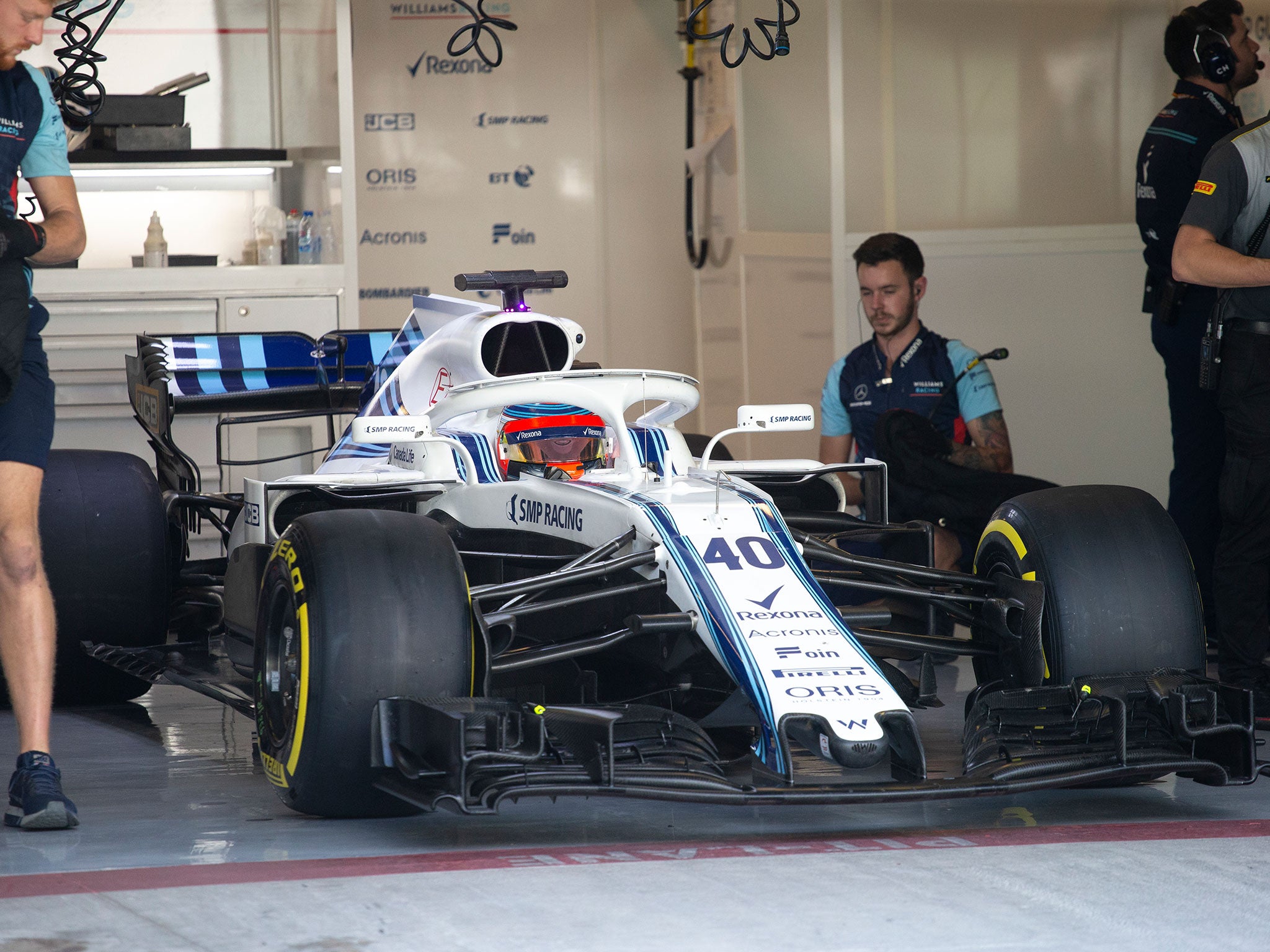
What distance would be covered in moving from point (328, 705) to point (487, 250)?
6.47 meters

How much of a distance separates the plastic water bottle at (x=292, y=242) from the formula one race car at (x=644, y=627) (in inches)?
128

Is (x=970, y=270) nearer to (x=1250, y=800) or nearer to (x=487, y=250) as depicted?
(x=487, y=250)

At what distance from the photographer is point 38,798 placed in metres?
3.14

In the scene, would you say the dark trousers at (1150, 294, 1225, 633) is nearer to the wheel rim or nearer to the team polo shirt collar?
the team polo shirt collar

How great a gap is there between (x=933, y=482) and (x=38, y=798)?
2.98m

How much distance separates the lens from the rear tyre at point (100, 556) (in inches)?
181

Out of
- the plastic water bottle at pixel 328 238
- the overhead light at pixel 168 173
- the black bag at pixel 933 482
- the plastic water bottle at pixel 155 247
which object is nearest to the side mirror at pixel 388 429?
the black bag at pixel 933 482

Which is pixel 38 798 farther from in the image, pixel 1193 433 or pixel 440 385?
pixel 1193 433

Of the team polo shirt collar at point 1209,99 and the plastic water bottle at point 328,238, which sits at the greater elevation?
the team polo shirt collar at point 1209,99

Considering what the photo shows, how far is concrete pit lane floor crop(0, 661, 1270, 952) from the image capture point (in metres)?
2.37

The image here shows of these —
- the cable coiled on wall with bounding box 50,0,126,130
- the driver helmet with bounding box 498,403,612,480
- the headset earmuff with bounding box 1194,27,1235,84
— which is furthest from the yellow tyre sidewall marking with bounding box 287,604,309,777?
the headset earmuff with bounding box 1194,27,1235,84

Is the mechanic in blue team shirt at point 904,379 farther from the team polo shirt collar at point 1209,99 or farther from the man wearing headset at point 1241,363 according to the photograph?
the man wearing headset at point 1241,363

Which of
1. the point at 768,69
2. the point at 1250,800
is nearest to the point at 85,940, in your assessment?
the point at 1250,800

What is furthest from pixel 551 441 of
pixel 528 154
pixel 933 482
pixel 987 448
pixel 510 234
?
pixel 528 154
